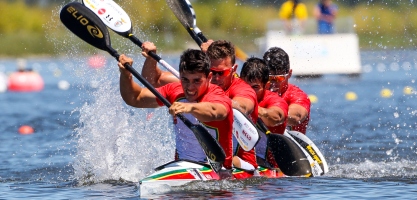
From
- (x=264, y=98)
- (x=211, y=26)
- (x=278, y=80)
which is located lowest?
(x=264, y=98)

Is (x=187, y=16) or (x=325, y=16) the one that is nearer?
(x=187, y=16)

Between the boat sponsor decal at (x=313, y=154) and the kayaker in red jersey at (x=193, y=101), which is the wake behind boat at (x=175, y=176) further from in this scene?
the boat sponsor decal at (x=313, y=154)

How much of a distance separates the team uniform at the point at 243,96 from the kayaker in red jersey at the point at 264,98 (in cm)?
16

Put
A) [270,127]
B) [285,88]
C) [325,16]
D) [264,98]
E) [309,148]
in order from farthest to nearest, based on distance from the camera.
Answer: [325,16] < [309,148] < [285,88] < [270,127] < [264,98]

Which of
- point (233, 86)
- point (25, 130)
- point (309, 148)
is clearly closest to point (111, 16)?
point (233, 86)

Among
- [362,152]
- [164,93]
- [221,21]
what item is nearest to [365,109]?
[362,152]

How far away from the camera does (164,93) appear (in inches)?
269

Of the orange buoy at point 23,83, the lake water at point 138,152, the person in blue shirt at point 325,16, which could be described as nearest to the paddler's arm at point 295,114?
the lake water at point 138,152

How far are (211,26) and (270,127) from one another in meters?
26.7

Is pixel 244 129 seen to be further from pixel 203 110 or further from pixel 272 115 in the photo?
pixel 203 110

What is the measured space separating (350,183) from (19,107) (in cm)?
1108

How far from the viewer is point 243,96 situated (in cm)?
711

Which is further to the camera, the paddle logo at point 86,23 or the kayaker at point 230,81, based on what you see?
the paddle logo at point 86,23

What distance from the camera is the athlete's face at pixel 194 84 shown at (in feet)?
21.0
